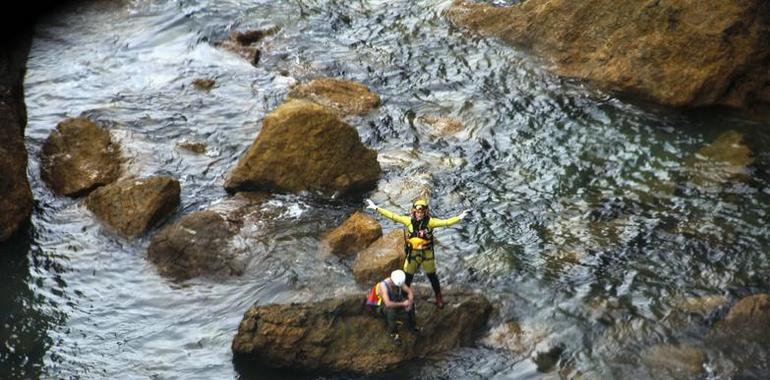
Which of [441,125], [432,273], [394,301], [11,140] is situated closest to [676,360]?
[432,273]

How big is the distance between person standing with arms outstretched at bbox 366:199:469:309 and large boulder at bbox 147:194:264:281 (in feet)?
12.7

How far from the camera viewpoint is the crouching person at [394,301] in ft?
49.1

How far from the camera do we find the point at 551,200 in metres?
19.3

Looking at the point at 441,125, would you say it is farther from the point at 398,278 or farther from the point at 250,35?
the point at 398,278

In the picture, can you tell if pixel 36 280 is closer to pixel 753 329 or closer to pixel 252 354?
pixel 252 354

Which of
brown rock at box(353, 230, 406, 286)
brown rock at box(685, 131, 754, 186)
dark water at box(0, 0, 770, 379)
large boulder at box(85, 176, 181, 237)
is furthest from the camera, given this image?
brown rock at box(685, 131, 754, 186)

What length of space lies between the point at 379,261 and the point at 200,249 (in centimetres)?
369

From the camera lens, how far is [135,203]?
1895 cm

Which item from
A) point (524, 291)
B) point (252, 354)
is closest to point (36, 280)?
point (252, 354)

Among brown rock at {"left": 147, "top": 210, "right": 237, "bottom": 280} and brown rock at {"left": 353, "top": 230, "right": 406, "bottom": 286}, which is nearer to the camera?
brown rock at {"left": 353, "top": 230, "right": 406, "bottom": 286}

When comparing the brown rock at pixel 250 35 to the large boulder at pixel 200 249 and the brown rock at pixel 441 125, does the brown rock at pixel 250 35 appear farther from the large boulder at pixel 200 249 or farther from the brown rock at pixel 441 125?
the large boulder at pixel 200 249

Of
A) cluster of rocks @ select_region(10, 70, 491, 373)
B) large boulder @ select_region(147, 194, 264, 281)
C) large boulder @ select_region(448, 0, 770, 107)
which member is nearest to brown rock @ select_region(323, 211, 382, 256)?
cluster of rocks @ select_region(10, 70, 491, 373)

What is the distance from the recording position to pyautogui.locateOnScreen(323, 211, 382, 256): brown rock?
704 inches

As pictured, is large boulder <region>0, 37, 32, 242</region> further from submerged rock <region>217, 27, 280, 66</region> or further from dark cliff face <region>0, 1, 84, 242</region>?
submerged rock <region>217, 27, 280, 66</region>
